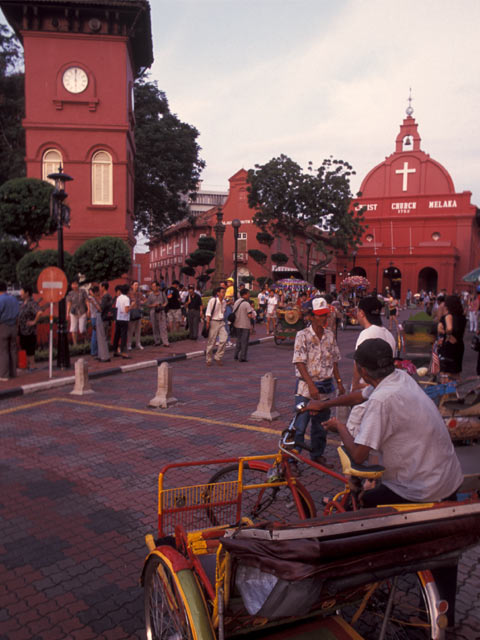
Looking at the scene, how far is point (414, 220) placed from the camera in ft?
160

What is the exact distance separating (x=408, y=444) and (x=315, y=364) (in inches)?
116

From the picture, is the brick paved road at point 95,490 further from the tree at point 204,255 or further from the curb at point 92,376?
the tree at point 204,255

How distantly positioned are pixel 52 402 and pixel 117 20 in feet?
65.3

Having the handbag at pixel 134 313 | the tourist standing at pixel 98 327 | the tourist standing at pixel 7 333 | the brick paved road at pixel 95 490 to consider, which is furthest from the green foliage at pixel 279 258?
the tourist standing at pixel 7 333

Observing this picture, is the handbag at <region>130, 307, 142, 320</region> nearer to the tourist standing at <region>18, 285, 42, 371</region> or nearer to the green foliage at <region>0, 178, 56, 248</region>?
the tourist standing at <region>18, 285, 42, 371</region>

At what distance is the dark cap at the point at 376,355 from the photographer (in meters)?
2.86

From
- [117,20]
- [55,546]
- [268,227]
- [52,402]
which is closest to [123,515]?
[55,546]

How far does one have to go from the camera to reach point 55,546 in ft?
13.5

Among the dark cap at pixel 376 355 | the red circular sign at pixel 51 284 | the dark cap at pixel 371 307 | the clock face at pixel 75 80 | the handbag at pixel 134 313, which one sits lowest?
the handbag at pixel 134 313

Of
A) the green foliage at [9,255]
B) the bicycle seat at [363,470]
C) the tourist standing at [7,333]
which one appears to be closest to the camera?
the bicycle seat at [363,470]

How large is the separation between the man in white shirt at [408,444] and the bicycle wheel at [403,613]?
424 millimetres

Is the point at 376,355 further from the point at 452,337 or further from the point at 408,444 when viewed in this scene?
the point at 452,337

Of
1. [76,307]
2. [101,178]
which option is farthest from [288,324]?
[101,178]

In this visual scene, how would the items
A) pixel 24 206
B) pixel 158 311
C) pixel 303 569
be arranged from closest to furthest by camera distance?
pixel 303 569, pixel 158 311, pixel 24 206
